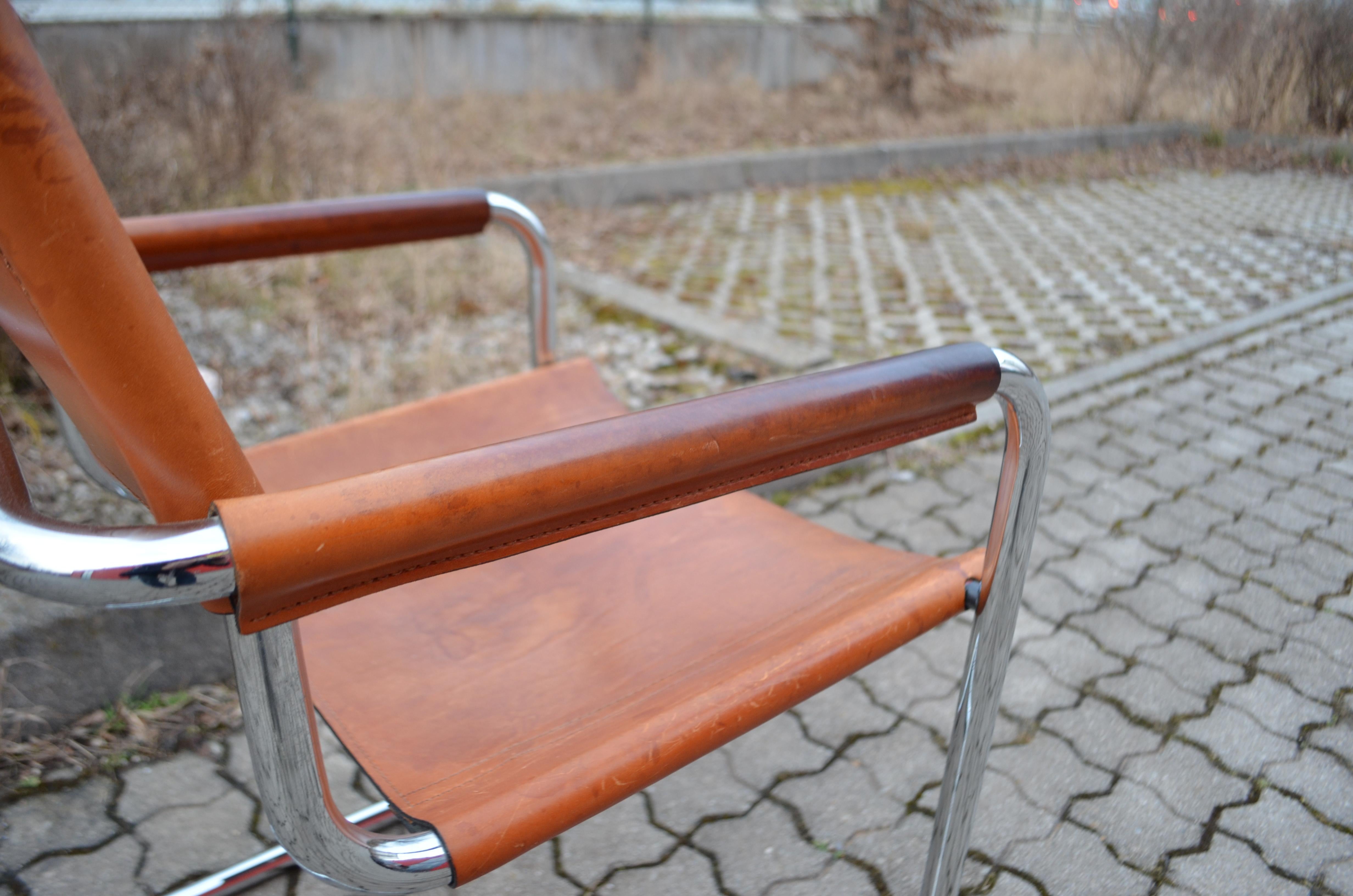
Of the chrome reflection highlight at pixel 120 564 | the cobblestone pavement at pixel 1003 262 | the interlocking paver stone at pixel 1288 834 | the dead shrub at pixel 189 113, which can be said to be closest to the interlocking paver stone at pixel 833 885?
the interlocking paver stone at pixel 1288 834

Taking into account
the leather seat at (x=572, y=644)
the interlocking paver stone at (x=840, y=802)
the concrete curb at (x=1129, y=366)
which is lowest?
the interlocking paver stone at (x=840, y=802)

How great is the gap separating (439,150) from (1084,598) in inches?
176

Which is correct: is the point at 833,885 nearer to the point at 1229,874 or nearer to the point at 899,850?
the point at 899,850

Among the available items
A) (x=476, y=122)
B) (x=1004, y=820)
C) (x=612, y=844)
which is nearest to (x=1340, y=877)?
(x=1004, y=820)

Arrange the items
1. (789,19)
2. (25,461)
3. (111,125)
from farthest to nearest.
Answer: (789,19) < (111,125) < (25,461)

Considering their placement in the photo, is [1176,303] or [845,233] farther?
[845,233]

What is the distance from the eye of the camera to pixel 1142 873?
52.6 inches

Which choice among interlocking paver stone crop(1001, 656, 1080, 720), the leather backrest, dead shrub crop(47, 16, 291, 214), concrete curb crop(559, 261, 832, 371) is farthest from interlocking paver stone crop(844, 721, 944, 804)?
dead shrub crop(47, 16, 291, 214)

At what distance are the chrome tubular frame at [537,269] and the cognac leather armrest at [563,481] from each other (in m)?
0.87

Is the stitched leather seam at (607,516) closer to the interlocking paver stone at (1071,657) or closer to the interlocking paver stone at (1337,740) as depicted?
the interlocking paver stone at (1071,657)

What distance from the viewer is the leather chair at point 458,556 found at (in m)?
0.54

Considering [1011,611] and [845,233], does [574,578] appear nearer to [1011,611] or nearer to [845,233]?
[1011,611]

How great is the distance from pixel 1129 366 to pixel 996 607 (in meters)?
2.46

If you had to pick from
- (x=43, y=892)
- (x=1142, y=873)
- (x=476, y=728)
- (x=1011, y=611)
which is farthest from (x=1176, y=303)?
(x=43, y=892)
